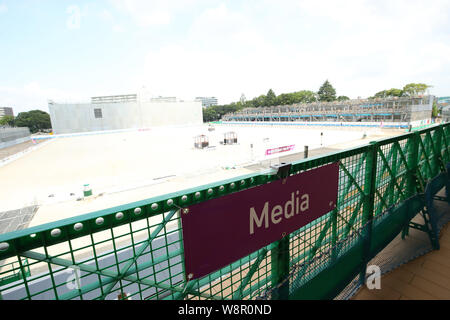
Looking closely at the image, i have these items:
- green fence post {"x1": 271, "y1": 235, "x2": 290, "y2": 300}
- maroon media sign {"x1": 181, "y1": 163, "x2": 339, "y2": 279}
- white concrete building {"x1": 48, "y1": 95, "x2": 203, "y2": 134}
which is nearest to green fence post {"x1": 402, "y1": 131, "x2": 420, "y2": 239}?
maroon media sign {"x1": 181, "y1": 163, "x2": 339, "y2": 279}

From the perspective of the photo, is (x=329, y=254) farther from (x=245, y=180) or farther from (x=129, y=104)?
(x=129, y=104)

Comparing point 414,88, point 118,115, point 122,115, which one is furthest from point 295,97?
point 118,115

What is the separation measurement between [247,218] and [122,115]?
290ft

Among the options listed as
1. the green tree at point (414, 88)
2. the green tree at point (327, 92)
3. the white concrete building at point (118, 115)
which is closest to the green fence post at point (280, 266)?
the white concrete building at point (118, 115)

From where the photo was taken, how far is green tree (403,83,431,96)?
80.5 meters

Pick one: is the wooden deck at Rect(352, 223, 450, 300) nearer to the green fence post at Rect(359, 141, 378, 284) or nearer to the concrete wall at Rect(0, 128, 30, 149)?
the green fence post at Rect(359, 141, 378, 284)

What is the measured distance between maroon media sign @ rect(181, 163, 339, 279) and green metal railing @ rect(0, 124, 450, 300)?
0.09 m

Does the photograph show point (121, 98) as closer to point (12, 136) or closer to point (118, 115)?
point (118, 115)

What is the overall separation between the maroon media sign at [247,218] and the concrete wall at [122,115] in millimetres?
87472

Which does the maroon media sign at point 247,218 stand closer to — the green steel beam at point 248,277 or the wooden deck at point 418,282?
the green steel beam at point 248,277

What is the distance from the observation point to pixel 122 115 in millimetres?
81062

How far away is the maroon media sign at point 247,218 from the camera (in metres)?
1.78
